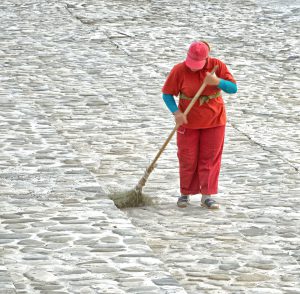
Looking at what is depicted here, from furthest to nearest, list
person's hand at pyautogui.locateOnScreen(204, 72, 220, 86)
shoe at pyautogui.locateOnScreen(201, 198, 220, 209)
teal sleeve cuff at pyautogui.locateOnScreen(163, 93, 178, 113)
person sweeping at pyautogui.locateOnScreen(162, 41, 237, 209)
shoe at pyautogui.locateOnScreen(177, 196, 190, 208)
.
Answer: shoe at pyautogui.locateOnScreen(177, 196, 190, 208), shoe at pyautogui.locateOnScreen(201, 198, 220, 209), teal sleeve cuff at pyautogui.locateOnScreen(163, 93, 178, 113), person sweeping at pyautogui.locateOnScreen(162, 41, 237, 209), person's hand at pyautogui.locateOnScreen(204, 72, 220, 86)

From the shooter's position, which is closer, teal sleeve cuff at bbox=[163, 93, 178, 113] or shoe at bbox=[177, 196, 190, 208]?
teal sleeve cuff at bbox=[163, 93, 178, 113]

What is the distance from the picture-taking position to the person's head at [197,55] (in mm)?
9648

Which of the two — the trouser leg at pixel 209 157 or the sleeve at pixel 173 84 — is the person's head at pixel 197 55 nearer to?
the sleeve at pixel 173 84

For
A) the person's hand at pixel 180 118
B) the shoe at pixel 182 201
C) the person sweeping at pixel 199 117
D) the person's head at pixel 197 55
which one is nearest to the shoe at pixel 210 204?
the person sweeping at pixel 199 117

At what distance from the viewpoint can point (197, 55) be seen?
9.67m

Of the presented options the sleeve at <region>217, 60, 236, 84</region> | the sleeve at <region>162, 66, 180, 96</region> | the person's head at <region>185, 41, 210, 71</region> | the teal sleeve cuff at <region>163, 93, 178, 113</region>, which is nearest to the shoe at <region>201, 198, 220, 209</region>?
the teal sleeve cuff at <region>163, 93, 178, 113</region>

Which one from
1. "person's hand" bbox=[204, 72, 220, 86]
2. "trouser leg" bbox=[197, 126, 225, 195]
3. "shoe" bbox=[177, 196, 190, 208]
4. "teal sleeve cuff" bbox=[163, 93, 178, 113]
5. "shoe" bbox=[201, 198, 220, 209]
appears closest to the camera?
"person's hand" bbox=[204, 72, 220, 86]

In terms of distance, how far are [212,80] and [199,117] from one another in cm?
53

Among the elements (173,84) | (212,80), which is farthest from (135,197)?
(212,80)

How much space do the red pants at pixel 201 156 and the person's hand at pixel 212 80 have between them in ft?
2.05

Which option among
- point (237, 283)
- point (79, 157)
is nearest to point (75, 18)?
point (79, 157)

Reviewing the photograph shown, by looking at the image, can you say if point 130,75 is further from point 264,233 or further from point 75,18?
point 264,233

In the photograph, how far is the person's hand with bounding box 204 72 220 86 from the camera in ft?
31.4

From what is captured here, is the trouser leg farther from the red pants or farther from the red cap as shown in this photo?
the red cap
